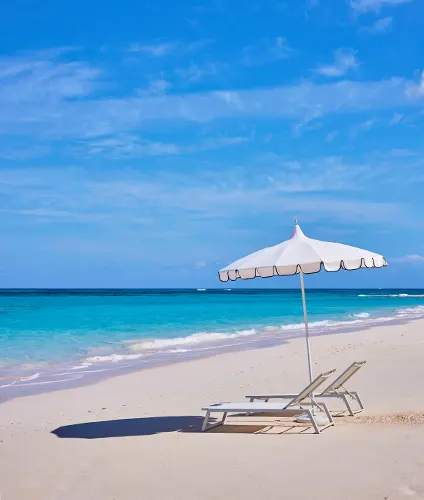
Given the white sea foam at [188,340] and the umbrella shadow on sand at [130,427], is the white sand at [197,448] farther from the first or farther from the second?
the white sea foam at [188,340]

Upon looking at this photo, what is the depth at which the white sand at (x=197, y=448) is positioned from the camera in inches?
202

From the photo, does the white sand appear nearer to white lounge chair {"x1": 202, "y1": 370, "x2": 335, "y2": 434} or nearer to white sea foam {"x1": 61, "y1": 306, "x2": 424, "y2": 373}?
white lounge chair {"x1": 202, "y1": 370, "x2": 335, "y2": 434}

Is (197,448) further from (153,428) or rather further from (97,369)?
(97,369)

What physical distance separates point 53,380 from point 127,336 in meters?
9.74

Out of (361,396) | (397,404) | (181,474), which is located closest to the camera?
(181,474)

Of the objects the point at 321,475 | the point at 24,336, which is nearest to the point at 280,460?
the point at 321,475

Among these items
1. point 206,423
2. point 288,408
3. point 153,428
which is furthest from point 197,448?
point 153,428

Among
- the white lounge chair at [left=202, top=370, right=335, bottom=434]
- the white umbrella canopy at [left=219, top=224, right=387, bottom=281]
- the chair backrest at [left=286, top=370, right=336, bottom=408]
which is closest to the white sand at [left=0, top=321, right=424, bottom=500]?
the white lounge chair at [left=202, top=370, right=335, bottom=434]

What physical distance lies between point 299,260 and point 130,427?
8.88ft

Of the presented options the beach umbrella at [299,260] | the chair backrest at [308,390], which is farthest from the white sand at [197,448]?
A: the beach umbrella at [299,260]

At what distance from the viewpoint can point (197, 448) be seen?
6422 millimetres

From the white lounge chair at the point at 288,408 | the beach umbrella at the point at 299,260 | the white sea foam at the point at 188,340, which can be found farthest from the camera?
the white sea foam at the point at 188,340

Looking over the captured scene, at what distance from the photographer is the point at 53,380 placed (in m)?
12.1

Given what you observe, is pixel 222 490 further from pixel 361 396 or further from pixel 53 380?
pixel 53 380
